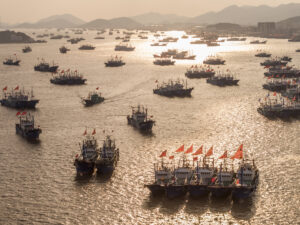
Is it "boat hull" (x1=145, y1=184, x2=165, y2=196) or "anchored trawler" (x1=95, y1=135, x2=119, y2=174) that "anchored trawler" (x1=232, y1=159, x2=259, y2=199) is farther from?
"anchored trawler" (x1=95, y1=135, x2=119, y2=174)

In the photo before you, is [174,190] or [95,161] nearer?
[174,190]

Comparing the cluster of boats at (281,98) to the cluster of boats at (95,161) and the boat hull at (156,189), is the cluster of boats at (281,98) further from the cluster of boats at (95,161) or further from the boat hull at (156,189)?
the boat hull at (156,189)

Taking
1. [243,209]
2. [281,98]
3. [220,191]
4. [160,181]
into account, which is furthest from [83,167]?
[281,98]

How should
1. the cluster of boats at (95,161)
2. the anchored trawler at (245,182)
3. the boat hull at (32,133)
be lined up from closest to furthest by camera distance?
the anchored trawler at (245,182), the cluster of boats at (95,161), the boat hull at (32,133)

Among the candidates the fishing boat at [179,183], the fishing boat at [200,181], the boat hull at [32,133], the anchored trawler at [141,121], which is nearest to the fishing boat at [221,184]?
the fishing boat at [200,181]

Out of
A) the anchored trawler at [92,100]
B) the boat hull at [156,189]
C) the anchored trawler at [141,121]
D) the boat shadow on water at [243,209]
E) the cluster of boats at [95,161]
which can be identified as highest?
the anchored trawler at [92,100]

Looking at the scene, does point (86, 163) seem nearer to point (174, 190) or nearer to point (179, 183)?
point (179, 183)

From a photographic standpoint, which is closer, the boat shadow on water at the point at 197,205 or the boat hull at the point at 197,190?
the boat shadow on water at the point at 197,205

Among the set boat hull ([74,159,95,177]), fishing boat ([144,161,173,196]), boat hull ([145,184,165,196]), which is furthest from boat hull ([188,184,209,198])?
boat hull ([74,159,95,177])

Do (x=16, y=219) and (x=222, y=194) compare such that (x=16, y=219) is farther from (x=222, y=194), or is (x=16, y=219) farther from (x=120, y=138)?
(x=120, y=138)

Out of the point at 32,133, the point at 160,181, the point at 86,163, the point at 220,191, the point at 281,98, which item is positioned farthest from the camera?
the point at 281,98

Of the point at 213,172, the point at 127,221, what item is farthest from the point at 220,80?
the point at 127,221
